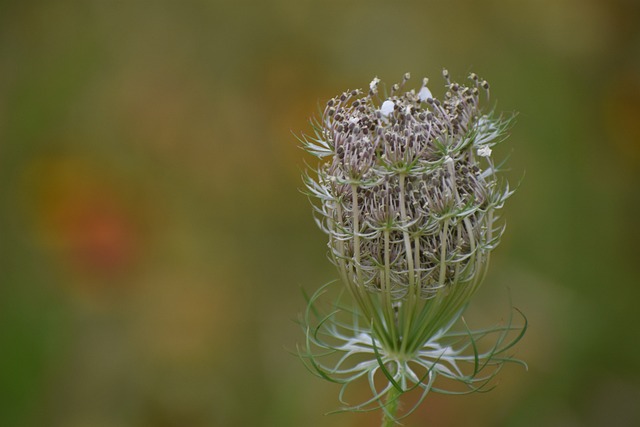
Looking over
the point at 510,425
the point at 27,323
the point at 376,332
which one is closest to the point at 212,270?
the point at 27,323

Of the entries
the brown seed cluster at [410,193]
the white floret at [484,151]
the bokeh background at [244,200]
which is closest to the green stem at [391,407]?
the brown seed cluster at [410,193]

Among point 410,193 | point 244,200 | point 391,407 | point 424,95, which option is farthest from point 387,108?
point 244,200

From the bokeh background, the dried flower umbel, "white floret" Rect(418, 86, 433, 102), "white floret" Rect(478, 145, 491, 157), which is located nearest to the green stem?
the dried flower umbel

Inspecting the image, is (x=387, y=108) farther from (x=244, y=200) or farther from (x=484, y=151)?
(x=244, y=200)

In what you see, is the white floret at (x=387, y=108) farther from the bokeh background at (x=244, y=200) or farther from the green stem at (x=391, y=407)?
the bokeh background at (x=244, y=200)

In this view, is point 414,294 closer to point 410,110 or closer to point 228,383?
point 410,110
